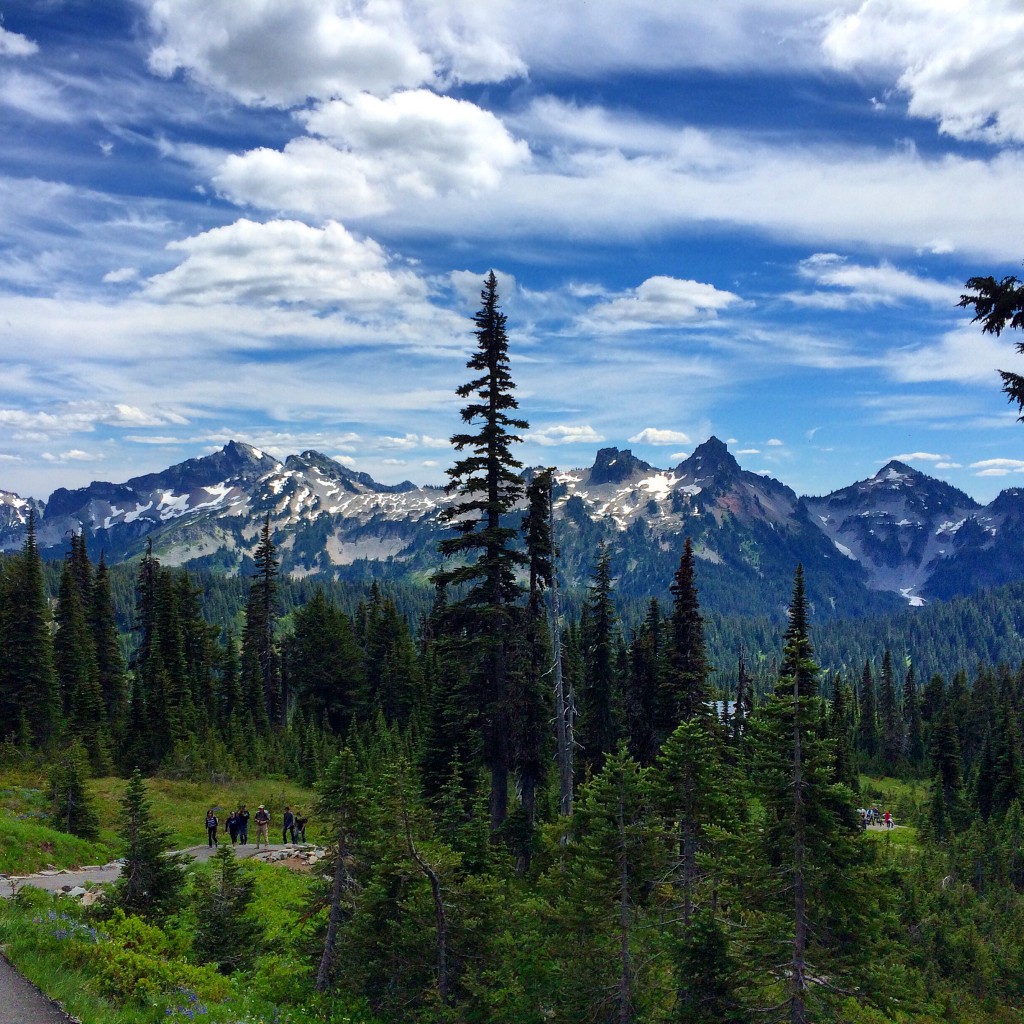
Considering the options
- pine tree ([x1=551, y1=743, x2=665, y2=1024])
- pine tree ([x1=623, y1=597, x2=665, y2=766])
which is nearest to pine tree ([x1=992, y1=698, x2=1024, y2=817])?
pine tree ([x1=623, y1=597, x2=665, y2=766])

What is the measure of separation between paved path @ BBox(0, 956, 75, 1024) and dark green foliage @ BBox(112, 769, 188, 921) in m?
5.48

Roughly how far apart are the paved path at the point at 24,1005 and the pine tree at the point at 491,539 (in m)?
16.6

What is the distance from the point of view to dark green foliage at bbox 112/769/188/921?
17797mm

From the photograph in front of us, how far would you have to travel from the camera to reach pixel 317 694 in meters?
74.8

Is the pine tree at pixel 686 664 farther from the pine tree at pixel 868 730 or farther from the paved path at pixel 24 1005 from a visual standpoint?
the pine tree at pixel 868 730

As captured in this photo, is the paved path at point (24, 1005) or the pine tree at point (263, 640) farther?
the pine tree at point (263, 640)

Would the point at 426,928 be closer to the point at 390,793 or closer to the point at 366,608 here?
the point at 390,793

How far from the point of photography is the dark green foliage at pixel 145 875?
1780cm

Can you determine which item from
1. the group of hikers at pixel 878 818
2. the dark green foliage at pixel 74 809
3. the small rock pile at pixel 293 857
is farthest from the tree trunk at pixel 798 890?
the group of hikers at pixel 878 818

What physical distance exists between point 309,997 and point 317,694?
61.1m

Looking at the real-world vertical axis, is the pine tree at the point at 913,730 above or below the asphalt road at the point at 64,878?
below

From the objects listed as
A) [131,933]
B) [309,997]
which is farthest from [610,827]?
[131,933]

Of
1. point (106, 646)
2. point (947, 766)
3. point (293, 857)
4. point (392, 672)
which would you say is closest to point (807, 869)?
point (293, 857)

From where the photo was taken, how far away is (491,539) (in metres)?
27.1
